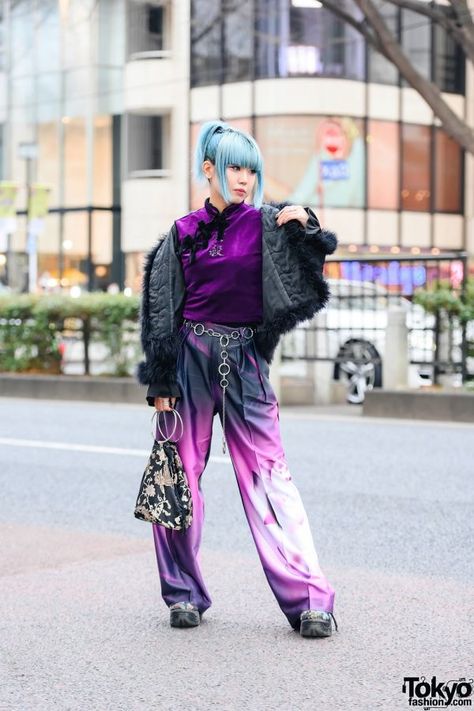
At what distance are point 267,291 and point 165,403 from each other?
Result: 0.57 metres

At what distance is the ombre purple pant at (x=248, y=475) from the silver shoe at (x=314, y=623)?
0.03m

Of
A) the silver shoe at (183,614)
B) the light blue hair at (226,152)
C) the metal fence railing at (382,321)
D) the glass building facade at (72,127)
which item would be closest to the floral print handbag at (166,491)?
the silver shoe at (183,614)

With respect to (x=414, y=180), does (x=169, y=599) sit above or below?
below

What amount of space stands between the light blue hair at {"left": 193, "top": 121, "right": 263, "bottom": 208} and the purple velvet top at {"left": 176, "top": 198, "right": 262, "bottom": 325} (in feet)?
0.32

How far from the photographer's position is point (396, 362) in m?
15.5

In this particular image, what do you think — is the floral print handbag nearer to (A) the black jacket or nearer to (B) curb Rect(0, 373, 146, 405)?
(A) the black jacket

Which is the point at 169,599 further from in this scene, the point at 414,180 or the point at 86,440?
the point at 414,180

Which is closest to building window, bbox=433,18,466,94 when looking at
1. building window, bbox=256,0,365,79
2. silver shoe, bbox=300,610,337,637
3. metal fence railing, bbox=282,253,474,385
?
building window, bbox=256,0,365,79

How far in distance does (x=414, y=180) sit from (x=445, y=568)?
35.2m

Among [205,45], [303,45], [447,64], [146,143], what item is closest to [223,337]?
[303,45]

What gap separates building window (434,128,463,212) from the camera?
41.3 m

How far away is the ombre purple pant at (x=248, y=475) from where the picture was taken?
5.07 metres

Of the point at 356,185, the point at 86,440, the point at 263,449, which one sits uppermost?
the point at 356,185

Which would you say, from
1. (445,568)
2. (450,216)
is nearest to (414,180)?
(450,216)
